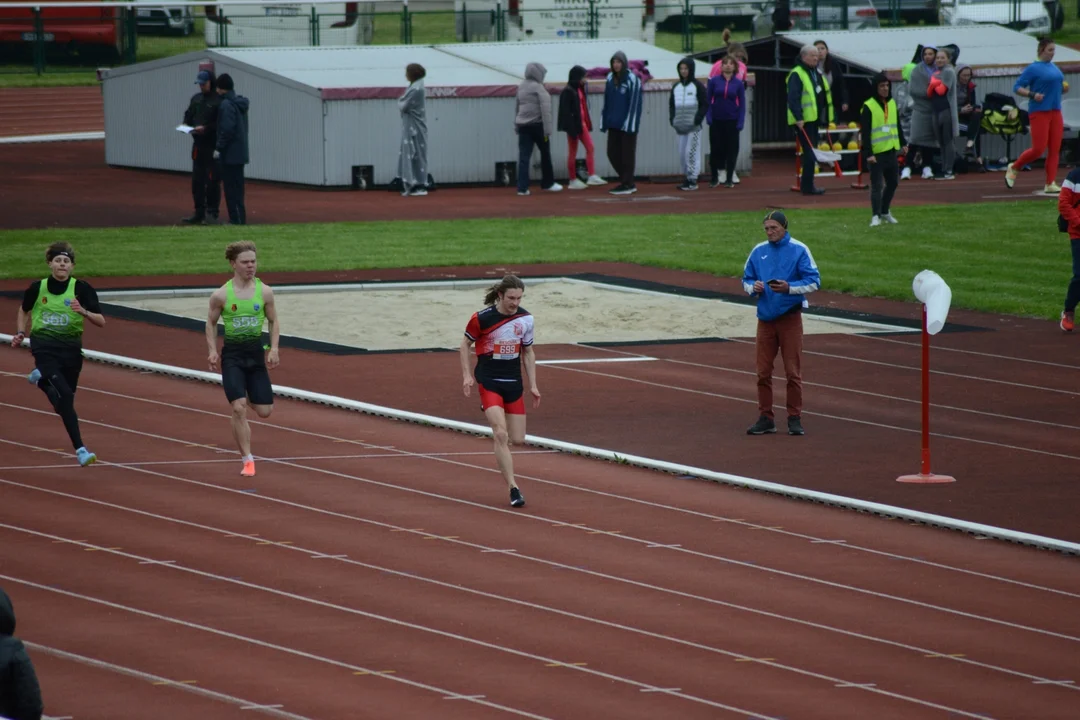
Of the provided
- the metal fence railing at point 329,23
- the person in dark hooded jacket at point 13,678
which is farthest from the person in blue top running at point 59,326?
the metal fence railing at point 329,23

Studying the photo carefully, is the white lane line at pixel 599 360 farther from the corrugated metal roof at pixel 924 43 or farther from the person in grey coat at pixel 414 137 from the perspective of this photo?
the corrugated metal roof at pixel 924 43

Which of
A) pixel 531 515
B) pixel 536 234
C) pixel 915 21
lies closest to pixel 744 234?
pixel 536 234

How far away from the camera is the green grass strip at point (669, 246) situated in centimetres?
2191

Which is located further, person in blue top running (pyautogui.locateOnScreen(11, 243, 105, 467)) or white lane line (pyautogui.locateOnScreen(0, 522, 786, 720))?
person in blue top running (pyautogui.locateOnScreen(11, 243, 105, 467))

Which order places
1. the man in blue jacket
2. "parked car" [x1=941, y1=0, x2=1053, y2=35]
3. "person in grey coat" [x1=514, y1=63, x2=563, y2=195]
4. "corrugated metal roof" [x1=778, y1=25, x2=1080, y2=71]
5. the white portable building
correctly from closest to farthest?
1. the man in blue jacket
2. "person in grey coat" [x1=514, y1=63, x2=563, y2=195]
3. the white portable building
4. "corrugated metal roof" [x1=778, y1=25, x2=1080, y2=71]
5. "parked car" [x1=941, y1=0, x2=1053, y2=35]

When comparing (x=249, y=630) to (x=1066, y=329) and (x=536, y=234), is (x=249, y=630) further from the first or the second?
(x=536, y=234)

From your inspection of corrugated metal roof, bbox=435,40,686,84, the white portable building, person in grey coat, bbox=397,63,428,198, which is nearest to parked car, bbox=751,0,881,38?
corrugated metal roof, bbox=435,40,686,84

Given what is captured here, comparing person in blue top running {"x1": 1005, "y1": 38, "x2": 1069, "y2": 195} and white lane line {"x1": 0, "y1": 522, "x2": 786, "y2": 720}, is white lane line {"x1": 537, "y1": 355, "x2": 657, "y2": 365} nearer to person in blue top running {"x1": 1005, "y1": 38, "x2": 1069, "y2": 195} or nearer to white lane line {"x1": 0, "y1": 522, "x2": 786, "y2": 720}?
white lane line {"x1": 0, "y1": 522, "x2": 786, "y2": 720}

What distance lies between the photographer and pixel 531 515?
12273mm

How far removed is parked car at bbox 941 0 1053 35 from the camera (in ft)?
157

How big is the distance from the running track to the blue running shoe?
0.07m

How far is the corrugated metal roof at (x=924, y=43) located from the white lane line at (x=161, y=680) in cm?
2720

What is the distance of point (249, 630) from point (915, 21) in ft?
138

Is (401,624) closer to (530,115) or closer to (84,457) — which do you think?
(84,457)
